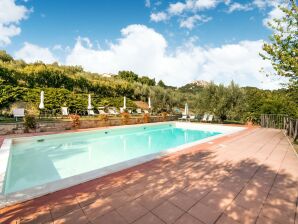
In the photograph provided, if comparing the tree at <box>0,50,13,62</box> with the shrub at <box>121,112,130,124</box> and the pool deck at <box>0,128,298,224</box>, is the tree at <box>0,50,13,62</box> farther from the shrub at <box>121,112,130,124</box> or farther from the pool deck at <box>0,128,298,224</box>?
the pool deck at <box>0,128,298,224</box>

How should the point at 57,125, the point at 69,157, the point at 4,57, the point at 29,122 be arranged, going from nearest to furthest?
the point at 69,157 < the point at 29,122 < the point at 57,125 < the point at 4,57

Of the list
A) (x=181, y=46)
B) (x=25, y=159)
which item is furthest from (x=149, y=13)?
(x=25, y=159)

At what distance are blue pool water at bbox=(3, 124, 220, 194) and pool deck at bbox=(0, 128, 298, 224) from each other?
74.9 inches

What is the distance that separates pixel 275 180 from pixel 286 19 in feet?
16.8

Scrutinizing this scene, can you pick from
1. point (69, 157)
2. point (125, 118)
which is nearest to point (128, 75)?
point (125, 118)

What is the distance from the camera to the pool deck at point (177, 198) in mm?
2404

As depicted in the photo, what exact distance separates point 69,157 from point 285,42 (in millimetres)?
8953

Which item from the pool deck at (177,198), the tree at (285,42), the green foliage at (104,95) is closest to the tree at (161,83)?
the green foliage at (104,95)

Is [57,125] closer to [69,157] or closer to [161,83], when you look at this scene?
[69,157]

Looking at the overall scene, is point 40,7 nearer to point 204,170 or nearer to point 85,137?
point 85,137

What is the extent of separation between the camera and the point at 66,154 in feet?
25.8

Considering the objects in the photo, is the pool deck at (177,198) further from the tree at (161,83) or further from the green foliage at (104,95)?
the tree at (161,83)

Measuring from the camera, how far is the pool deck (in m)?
2.40

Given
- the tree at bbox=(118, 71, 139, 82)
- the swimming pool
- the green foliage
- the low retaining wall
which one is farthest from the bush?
the tree at bbox=(118, 71, 139, 82)
